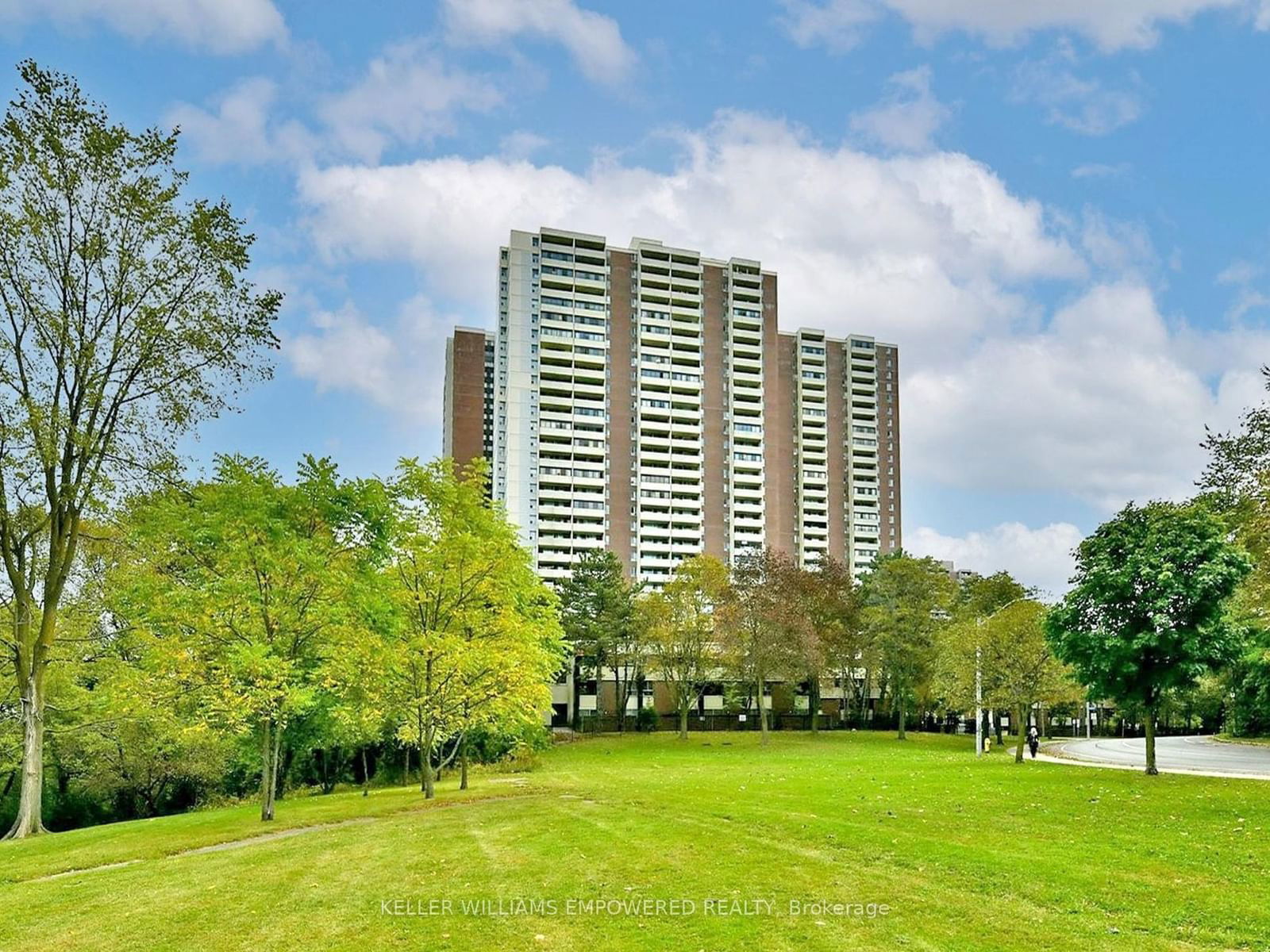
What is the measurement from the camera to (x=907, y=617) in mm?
63781

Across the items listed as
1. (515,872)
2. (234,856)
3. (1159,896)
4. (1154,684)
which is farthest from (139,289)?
(1154,684)

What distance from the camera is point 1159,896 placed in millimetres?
10797

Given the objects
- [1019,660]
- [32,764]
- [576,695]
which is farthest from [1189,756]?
[576,695]

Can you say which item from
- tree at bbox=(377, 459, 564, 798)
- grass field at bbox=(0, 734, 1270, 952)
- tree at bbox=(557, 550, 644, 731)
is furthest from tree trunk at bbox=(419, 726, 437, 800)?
tree at bbox=(557, 550, 644, 731)

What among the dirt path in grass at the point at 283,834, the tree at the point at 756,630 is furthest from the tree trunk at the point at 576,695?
the dirt path in grass at the point at 283,834

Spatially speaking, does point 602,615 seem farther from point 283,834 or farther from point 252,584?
point 283,834

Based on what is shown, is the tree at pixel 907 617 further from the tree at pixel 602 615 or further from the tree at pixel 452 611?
the tree at pixel 452 611

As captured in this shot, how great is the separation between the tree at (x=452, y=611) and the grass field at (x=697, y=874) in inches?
173

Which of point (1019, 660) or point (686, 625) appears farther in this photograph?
point (686, 625)

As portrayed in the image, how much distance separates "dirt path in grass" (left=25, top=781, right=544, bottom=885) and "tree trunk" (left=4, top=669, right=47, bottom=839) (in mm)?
8148

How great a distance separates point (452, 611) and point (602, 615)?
41049 millimetres

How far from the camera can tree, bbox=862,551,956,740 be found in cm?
6297

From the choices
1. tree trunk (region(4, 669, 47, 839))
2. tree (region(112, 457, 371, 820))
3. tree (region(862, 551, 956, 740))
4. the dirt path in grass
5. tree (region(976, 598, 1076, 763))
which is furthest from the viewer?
tree (region(862, 551, 956, 740))

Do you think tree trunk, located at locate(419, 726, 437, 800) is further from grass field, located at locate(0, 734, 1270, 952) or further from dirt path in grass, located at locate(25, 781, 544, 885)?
grass field, located at locate(0, 734, 1270, 952)
